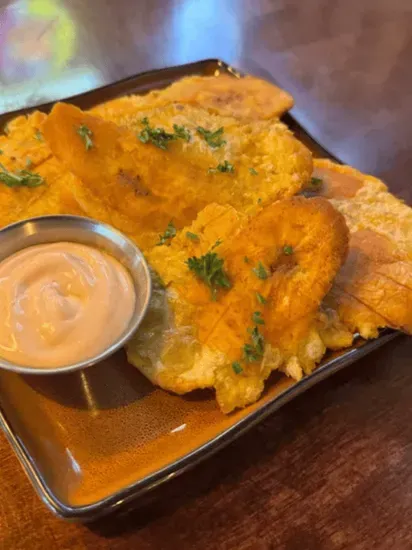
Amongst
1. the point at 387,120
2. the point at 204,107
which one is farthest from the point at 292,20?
the point at 204,107

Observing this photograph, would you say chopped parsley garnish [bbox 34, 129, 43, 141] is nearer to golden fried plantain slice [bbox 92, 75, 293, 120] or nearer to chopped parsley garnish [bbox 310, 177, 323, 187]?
golden fried plantain slice [bbox 92, 75, 293, 120]

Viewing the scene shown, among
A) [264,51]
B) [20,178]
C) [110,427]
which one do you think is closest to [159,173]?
[20,178]

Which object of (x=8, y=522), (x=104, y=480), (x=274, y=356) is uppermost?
(x=274, y=356)

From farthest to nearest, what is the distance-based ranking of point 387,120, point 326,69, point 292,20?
point 292,20 < point 326,69 < point 387,120

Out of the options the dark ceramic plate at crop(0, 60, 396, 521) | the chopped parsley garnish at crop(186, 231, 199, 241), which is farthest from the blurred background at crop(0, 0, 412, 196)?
the dark ceramic plate at crop(0, 60, 396, 521)

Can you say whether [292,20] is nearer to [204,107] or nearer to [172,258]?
[204,107]

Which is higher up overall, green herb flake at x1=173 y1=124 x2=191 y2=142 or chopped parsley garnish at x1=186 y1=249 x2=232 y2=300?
green herb flake at x1=173 y1=124 x2=191 y2=142

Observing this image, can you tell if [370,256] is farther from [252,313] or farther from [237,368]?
[237,368]

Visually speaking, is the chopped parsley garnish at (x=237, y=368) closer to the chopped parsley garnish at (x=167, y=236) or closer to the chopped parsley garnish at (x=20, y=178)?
the chopped parsley garnish at (x=167, y=236)
